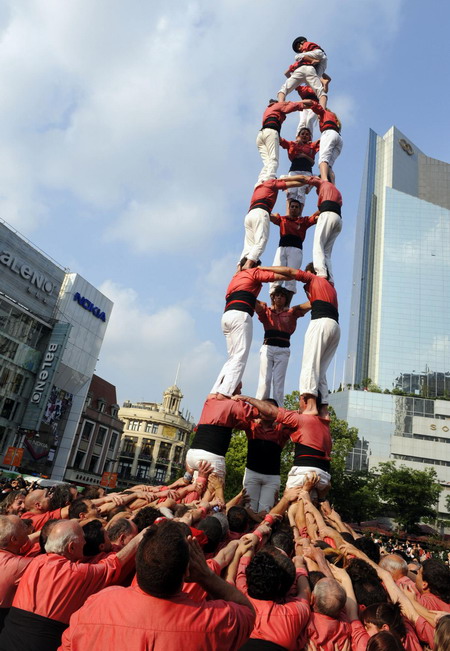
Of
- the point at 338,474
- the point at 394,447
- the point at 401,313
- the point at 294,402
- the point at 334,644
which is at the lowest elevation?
the point at 334,644

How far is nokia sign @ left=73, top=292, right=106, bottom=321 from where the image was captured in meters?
35.5

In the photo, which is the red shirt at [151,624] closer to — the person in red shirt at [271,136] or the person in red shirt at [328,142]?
the person in red shirt at [271,136]

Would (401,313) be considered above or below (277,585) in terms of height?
above

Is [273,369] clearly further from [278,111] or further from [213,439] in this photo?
Answer: [278,111]

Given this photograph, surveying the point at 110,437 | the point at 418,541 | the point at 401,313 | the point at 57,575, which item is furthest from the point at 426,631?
the point at 401,313

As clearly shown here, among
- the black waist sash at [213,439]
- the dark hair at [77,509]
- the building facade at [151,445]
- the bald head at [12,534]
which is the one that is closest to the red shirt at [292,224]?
the black waist sash at [213,439]

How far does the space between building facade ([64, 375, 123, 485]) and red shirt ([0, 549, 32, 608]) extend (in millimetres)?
37924

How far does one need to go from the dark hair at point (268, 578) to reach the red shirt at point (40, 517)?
284 centimetres

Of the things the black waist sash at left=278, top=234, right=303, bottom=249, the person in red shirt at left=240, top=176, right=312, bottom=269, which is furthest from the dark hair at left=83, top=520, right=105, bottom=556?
the black waist sash at left=278, top=234, right=303, bottom=249

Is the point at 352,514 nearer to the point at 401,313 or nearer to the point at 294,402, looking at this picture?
the point at 294,402

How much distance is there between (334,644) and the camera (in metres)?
2.64

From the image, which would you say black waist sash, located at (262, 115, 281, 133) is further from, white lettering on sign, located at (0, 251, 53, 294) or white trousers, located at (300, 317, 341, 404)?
white lettering on sign, located at (0, 251, 53, 294)

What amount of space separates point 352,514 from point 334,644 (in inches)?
1323

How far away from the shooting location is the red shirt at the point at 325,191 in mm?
9391
